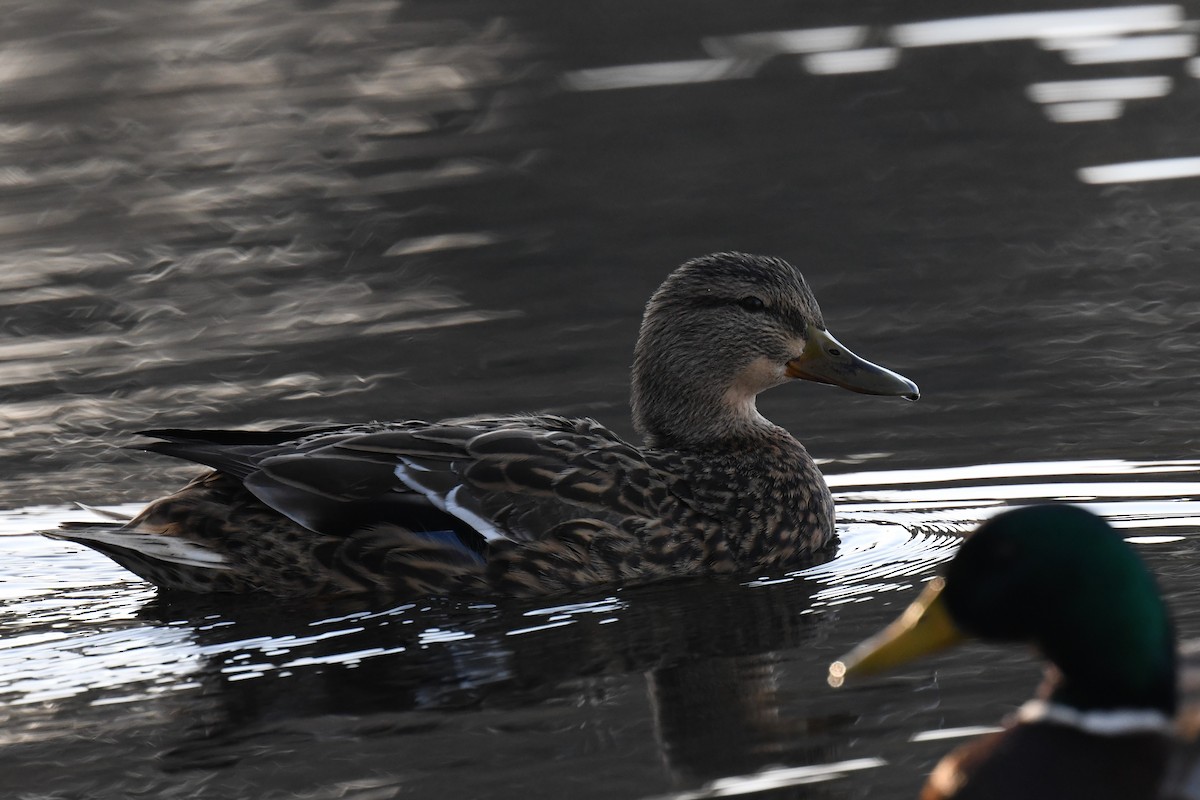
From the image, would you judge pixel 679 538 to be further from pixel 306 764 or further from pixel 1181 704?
pixel 1181 704

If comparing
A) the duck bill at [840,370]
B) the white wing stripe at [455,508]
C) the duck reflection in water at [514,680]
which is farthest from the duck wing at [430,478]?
the duck bill at [840,370]

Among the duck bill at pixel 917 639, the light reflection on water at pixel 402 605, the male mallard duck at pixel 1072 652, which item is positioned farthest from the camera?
the light reflection on water at pixel 402 605

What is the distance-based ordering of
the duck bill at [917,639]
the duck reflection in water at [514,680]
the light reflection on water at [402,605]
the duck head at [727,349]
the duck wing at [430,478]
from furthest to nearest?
the duck head at [727,349], the duck wing at [430,478], the light reflection on water at [402,605], the duck reflection in water at [514,680], the duck bill at [917,639]

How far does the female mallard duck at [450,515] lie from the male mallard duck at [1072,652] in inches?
128

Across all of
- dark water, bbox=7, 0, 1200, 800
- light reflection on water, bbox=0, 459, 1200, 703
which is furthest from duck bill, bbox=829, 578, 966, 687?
light reflection on water, bbox=0, 459, 1200, 703

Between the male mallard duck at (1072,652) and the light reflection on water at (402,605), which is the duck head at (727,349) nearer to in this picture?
the light reflection on water at (402,605)

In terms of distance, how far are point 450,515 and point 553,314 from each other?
13.7 feet

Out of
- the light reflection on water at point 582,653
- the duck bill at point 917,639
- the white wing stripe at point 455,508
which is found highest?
the duck bill at point 917,639

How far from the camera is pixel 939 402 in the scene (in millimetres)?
10328

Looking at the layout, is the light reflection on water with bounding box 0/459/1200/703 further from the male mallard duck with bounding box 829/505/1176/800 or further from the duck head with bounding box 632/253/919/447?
the male mallard duck with bounding box 829/505/1176/800

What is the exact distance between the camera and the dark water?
674cm

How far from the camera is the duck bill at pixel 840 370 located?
352 inches

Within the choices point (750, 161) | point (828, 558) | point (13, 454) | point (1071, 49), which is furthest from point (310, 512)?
point (1071, 49)

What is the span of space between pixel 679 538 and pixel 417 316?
426 cm
